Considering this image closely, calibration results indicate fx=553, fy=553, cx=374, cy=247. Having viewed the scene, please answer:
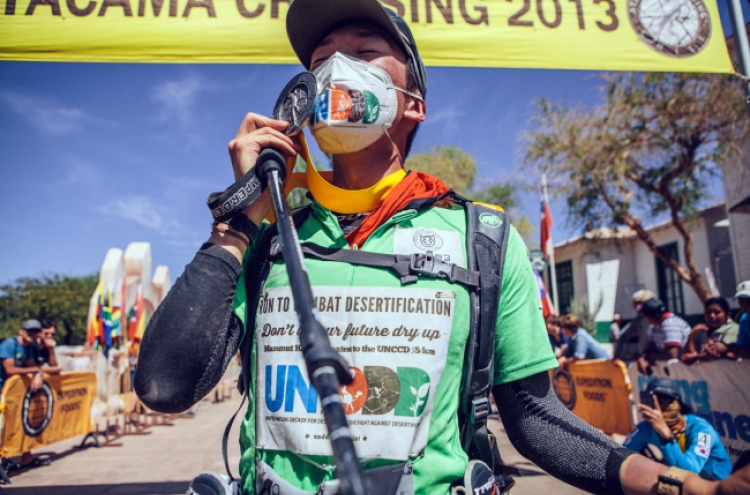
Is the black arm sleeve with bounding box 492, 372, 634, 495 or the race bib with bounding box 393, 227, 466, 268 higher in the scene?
Answer: the race bib with bounding box 393, 227, 466, 268

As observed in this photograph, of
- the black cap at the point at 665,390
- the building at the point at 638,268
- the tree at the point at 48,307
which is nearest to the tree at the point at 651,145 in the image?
the building at the point at 638,268

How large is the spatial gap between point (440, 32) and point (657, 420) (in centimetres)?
383

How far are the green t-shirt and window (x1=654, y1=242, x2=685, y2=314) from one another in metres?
20.8

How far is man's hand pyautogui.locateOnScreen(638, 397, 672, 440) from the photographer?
15.9 feet

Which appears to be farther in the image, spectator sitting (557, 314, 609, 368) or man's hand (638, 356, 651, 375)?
spectator sitting (557, 314, 609, 368)

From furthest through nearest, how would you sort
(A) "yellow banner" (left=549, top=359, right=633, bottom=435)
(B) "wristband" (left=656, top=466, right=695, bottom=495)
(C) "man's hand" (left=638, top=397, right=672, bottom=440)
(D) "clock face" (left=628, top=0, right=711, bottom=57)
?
(A) "yellow banner" (left=549, top=359, right=633, bottom=435) → (C) "man's hand" (left=638, top=397, right=672, bottom=440) → (D) "clock face" (left=628, top=0, right=711, bottom=57) → (B) "wristband" (left=656, top=466, right=695, bottom=495)

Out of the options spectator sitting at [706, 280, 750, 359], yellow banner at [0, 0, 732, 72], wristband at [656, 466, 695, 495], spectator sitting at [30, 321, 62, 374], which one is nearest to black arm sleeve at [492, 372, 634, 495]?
wristband at [656, 466, 695, 495]

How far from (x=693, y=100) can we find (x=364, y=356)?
14.7 metres

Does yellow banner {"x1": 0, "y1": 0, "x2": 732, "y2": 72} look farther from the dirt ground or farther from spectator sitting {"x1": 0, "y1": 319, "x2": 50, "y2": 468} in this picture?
spectator sitting {"x1": 0, "y1": 319, "x2": 50, "y2": 468}

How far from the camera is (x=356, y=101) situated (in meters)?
1.55

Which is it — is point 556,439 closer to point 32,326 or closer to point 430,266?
point 430,266

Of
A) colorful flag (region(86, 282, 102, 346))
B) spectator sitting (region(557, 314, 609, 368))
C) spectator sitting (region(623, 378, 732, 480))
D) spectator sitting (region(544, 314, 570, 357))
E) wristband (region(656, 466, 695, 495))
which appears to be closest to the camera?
wristband (region(656, 466, 695, 495))

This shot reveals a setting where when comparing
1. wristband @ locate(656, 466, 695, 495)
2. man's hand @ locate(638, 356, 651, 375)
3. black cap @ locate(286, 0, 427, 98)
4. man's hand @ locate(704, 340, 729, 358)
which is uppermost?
black cap @ locate(286, 0, 427, 98)

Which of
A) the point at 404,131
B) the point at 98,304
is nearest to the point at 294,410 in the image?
the point at 404,131
